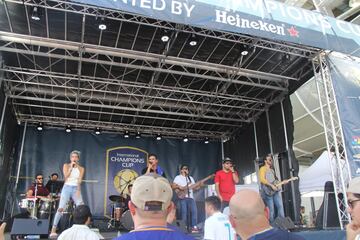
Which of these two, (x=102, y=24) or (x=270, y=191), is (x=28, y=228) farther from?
(x=270, y=191)

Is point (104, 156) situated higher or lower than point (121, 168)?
higher

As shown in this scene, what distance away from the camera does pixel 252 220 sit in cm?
160

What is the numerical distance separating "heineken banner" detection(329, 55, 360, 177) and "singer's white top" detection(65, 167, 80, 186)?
203 inches

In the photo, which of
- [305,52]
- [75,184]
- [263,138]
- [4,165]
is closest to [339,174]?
[305,52]

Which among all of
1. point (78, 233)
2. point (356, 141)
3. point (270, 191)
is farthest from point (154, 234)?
point (270, 191)

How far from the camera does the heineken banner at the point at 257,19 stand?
218 inches

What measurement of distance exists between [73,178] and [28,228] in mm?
1293

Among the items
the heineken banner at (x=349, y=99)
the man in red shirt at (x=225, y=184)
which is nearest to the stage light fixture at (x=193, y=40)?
the man in red shirt at (x=225, y=184)

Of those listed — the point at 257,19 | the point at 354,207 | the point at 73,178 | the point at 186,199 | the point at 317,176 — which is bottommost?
the point at 354,207

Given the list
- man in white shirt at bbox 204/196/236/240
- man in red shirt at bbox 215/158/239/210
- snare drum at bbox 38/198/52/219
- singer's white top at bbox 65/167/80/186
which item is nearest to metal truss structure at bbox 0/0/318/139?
man in red shirt at bbox 215/158/239/210

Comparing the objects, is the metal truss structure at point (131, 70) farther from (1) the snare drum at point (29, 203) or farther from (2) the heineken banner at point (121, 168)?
(1) the snare drum at point (29, 203)

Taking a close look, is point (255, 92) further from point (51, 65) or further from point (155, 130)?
point (51, 65)

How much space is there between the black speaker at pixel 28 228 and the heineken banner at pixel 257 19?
135 inches

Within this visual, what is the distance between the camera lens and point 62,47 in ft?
24.4
